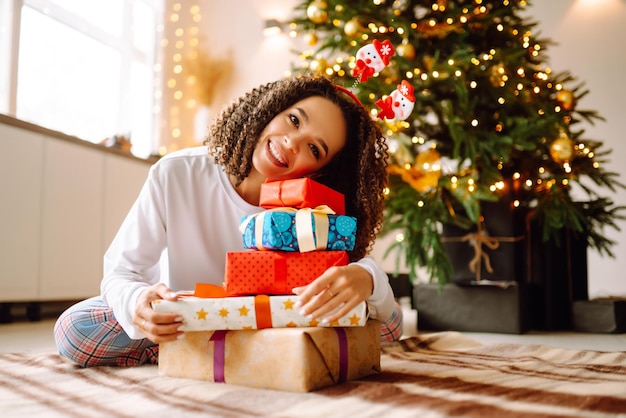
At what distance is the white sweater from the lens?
106 cm

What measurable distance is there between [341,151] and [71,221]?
1711mm

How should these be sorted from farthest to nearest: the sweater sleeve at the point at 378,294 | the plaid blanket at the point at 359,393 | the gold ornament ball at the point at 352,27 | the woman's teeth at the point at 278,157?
the gold ornament ball at the point at 352,27 → the woman's teeth at the point at 278,157 → the sweater sleeve at the point at 378,294 → the plaid blanket at the point at 359,393

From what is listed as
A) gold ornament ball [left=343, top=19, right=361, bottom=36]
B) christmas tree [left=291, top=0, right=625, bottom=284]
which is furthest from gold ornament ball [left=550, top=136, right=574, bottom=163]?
gold ornament ball [left=343, top=19, right=361, bottom=36]

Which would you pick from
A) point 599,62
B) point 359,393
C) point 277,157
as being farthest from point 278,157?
point 599,62

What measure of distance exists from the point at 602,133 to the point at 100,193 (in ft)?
9.91

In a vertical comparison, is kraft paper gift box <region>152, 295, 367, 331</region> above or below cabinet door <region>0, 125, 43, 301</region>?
below

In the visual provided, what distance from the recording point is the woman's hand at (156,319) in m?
0.88

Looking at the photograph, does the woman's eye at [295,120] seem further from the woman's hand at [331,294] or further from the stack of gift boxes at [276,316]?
the woman's hand at [331,294]

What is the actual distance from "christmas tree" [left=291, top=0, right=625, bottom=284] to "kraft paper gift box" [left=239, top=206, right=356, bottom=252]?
950mm

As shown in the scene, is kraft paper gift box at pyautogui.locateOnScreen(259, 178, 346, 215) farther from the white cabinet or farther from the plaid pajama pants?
the white cabinet

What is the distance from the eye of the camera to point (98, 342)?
114 centimetres

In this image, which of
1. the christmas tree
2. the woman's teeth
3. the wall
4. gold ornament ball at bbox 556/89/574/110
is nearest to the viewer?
the woman's teeth

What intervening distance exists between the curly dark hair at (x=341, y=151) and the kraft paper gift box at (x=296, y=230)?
225mm

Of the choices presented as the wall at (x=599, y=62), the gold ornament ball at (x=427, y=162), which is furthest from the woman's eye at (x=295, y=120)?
the wall at (x=599, y=62)
